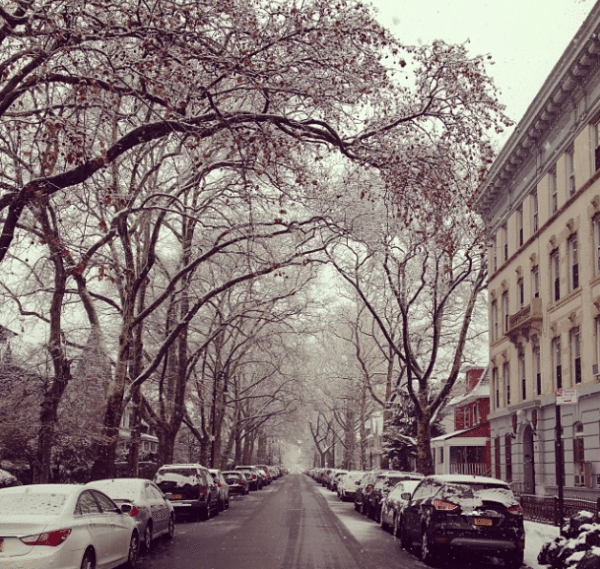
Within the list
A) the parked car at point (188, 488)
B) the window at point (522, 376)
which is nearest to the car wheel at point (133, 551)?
the parked car at point (188, 488)

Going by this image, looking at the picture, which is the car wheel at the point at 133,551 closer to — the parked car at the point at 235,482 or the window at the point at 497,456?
the window at the point at 497,456

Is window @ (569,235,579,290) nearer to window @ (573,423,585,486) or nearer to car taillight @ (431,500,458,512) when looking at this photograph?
window @ (573,423,585,486)

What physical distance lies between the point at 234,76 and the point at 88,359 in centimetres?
1935

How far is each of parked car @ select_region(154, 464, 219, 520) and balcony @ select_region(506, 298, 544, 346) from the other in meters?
13.7

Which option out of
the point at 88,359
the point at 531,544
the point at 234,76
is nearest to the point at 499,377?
the point at 88,359

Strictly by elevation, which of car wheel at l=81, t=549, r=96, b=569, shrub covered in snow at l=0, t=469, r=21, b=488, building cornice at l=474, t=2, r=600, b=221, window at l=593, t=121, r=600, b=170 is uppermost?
A: building cornice at l=474, t=2, r=600, b=221

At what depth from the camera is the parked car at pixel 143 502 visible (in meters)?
16.2

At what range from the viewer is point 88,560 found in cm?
1098

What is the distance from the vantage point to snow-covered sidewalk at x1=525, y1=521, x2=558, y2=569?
52.0 feet

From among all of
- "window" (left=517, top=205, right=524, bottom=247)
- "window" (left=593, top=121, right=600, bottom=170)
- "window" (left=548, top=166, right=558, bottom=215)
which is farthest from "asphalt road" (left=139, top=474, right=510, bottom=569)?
"window" (left=517, top=205, right=524, bottom=247)

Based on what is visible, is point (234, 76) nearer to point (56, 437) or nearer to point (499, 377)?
point (56, 437)

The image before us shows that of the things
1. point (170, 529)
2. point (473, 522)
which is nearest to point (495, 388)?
point (170, 529)

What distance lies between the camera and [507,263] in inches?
1489

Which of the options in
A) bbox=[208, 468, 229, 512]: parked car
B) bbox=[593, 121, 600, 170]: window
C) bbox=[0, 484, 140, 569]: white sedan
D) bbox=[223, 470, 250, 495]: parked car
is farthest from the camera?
bbox=[223, 470, 250, 495]: parked car
